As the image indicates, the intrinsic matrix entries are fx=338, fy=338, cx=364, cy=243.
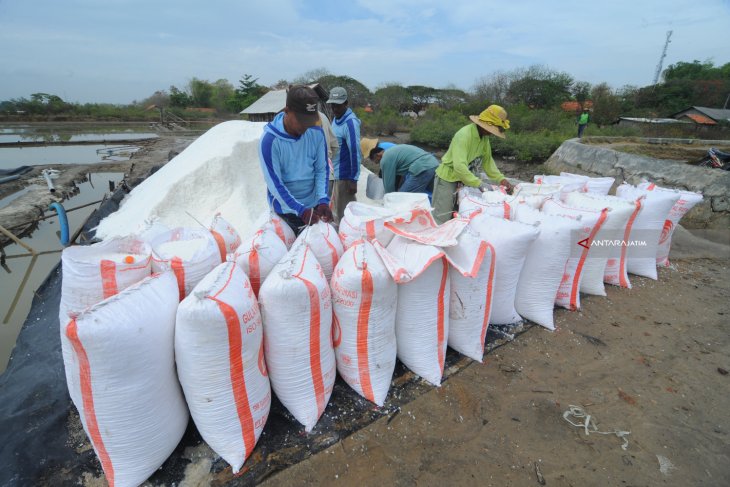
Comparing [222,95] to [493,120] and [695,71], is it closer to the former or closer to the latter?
[493,120]

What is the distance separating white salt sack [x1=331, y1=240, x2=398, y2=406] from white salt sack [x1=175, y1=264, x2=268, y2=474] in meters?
0.36

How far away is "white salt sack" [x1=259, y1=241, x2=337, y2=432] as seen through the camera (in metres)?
1.29

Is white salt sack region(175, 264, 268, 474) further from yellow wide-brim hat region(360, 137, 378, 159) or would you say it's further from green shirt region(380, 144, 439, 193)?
yellow wide-brim hat region(360, 137, 378, 159)

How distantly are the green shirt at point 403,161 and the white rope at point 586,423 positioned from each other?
2279mm

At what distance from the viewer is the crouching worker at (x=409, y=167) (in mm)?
3240

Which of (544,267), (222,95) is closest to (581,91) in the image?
(544,267)

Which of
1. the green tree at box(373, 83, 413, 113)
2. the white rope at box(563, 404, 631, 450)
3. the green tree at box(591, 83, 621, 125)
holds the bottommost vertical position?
the white rope at box(563, 404, 631, 450)

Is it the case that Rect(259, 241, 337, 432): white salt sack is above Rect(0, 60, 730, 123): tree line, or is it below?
below

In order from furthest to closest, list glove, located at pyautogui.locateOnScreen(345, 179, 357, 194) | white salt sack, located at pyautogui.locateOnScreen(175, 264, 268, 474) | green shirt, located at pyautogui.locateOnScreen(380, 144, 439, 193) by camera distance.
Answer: glove, located at pyautogui.locateOnScreen(345, 179, 357, 194), green shirt, located at pyautogui.locateOnScreen(380, 144, 439, 193), white salt sack, located at pyautogui.locateOnScreen(175, 264, 268, 474)

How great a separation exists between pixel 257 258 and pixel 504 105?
68.1ft

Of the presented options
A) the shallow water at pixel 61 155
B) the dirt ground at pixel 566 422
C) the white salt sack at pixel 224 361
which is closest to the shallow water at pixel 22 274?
the white salt sack at pixel 224 361

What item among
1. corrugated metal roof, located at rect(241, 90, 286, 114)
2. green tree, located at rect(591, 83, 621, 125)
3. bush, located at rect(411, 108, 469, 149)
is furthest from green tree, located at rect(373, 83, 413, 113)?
corrugated metal roof, located at rect(241, 90, 286, 114)

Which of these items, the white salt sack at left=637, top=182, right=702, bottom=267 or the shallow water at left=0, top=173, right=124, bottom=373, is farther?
the white salt sack at left=637, top=182, right=702, bottom=267

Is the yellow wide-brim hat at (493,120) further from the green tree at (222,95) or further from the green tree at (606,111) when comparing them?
the green tree at (222,95)
